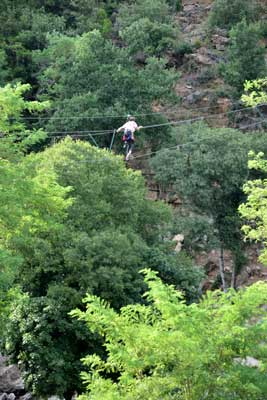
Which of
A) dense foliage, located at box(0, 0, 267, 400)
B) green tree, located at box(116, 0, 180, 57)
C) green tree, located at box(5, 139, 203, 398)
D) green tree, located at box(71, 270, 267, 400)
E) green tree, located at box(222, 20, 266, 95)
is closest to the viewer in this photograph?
green tree, located at box(71, 270, 267, 400)

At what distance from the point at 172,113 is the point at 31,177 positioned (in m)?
28.8

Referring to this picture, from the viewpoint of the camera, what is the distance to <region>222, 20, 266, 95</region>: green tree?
131 ft

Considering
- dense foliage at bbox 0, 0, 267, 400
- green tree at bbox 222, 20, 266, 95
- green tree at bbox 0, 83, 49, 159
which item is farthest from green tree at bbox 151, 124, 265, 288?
green tree at bbox 0, 83, 49, 159

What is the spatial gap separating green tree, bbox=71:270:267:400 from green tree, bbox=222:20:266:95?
3406 cm

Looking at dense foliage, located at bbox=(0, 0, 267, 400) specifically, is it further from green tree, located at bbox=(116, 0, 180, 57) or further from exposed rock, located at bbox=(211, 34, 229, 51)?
exposed rock, located at bbox=(211, 34, 229, 51)

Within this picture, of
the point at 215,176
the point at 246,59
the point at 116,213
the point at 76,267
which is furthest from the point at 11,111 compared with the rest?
the point at 246,59

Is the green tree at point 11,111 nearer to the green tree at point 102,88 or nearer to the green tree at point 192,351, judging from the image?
the green tree at point 192,351

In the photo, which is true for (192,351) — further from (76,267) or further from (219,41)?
(219,41)

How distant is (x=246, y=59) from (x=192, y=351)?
116 feet

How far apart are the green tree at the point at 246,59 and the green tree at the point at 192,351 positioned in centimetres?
3406

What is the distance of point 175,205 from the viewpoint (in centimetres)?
3519

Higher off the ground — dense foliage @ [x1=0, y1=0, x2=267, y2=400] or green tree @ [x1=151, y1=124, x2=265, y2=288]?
dense foliage @ [x1=0, y1=0, x2=267, y2=400]

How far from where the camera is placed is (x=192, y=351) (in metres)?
6.96

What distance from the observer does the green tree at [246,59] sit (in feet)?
131
